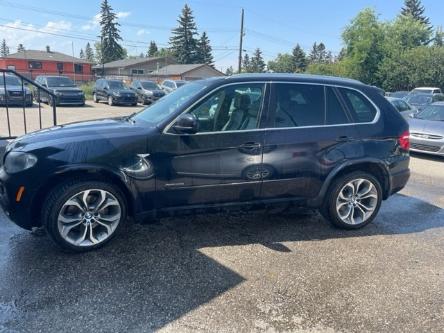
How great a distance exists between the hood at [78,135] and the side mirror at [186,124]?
12.4 inches

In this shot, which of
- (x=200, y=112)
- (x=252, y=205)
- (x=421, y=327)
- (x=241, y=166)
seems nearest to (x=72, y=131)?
(x=200, y=112)

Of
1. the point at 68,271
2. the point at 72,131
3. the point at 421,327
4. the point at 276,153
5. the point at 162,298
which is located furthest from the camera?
the point at 276,153

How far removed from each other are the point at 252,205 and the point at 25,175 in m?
2.28

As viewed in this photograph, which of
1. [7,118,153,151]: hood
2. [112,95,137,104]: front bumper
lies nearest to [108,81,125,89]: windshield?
[112,95,137,104]: front bumper

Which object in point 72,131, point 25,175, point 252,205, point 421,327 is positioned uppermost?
point 72,131

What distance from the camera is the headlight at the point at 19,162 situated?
348 cm

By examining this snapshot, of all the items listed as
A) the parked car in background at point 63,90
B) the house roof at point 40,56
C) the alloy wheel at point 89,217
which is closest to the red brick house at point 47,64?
the house roof at point 40,56

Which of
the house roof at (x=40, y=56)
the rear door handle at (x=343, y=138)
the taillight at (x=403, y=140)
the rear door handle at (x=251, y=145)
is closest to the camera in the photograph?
the rear door handle at (x=251, y=145)

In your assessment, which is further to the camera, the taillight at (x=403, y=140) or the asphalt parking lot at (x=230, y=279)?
the taillight at (x=403, y=140)

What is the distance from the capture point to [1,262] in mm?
3545

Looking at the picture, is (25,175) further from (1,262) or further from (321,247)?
(321,247)

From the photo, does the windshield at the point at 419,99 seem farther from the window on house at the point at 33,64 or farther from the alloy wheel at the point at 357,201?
the window on house at the point at 33,64

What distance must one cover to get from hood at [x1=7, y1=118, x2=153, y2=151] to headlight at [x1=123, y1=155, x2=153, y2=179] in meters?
0.26

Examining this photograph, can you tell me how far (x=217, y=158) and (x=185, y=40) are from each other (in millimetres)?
69994
